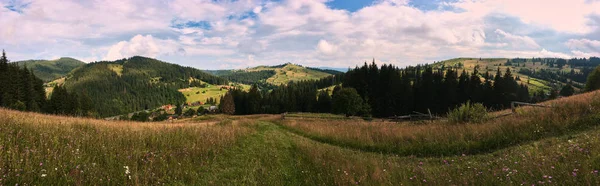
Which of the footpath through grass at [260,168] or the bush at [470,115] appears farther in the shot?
the bush at [470,115]

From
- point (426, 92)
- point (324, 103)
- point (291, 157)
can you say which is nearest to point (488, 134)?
point (291, 157)

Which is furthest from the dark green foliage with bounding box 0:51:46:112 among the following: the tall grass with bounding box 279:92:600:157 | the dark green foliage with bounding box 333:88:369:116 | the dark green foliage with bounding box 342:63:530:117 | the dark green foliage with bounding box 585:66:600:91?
the dark green foliage with bounding box 585:66:600:91

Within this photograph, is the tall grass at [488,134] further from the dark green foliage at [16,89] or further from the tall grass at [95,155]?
the dark green foliage at [16,89]

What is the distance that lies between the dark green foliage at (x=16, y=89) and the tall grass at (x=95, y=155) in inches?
2445

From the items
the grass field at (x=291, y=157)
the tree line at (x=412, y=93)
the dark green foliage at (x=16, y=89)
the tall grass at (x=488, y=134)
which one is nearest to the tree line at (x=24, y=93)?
the dark green foliage at (x=16, y=89)

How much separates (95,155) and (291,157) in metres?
6.06

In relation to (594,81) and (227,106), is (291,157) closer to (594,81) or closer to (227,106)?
(594,81)

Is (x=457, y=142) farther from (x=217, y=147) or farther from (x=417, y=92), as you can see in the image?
(x=417, y=92)

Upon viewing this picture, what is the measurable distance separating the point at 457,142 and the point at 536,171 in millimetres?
5638

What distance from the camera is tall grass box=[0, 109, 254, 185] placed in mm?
5316

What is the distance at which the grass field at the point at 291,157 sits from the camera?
5.61 m

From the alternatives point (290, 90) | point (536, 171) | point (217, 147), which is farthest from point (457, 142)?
point (290, 90)

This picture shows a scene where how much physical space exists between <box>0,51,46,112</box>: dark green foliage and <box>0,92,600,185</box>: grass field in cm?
6320

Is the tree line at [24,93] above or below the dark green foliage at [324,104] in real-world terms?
above
